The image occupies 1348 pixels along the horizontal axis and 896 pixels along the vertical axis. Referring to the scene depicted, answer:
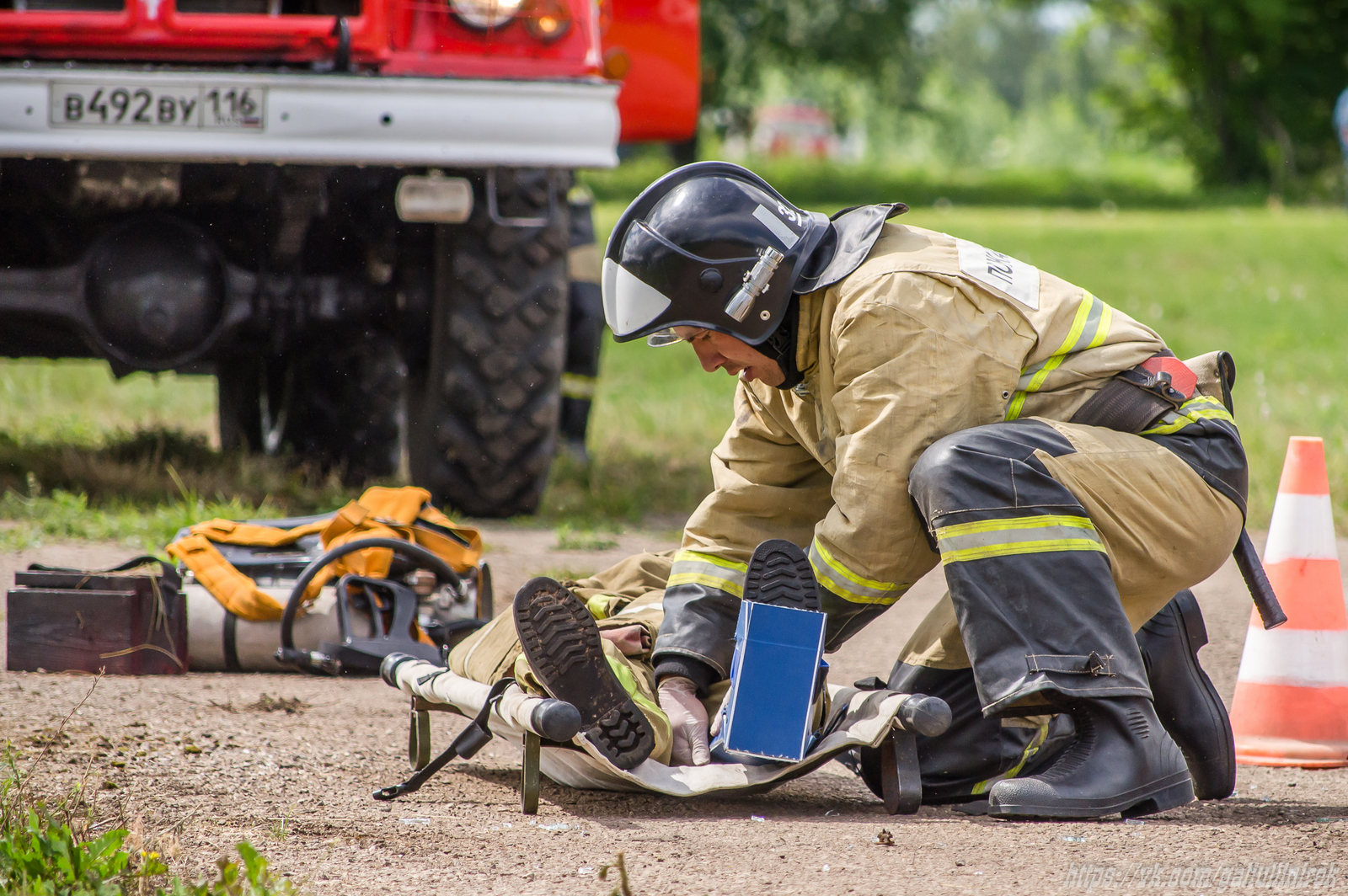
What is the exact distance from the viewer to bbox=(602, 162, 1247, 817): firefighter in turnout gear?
2770 millimetres

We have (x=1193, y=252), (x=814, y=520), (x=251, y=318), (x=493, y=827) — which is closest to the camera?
(x=493, y=827)

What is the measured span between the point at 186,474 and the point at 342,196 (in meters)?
1.54

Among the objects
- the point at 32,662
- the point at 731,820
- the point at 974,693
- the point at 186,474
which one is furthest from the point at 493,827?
the point at 186,474

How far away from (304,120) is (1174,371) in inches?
102

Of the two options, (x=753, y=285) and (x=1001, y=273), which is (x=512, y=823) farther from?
(x=1001, y=273)

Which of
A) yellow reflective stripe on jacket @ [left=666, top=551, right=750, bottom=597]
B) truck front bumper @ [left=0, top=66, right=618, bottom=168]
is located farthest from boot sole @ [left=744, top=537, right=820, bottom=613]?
truck front bumper @ [left=0, top=66, right=618, bottom=168]

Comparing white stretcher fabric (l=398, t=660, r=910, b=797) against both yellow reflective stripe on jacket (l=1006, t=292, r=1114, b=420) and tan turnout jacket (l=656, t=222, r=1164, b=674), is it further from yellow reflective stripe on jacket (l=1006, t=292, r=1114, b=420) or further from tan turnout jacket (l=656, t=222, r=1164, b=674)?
yellow reflective stripe on jacket (l=1006, t=292, r=1114, b=420)

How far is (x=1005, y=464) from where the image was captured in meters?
2.77

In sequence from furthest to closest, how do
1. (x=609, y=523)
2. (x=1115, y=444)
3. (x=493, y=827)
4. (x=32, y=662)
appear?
(x=609, y=523), (x=32, y=662), (x=1115, y=444), (x=493, y=827)

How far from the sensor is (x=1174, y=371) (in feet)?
9.91

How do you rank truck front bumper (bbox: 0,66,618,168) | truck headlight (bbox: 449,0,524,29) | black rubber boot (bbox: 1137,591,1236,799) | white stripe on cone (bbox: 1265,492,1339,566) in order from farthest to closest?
truck headlight (bbox: 449,0,524,29)
truck front bumper (bbox: 0,66,618,168)
white stripe on cone (bbox: 1265,492,1339,566)
black rubber boot (bbox: 1137,591,1236,799)

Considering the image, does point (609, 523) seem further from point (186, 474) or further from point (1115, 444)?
point (1115, 444)

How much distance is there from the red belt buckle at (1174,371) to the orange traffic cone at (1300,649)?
0.73 m

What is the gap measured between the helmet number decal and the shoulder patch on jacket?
306 millimetres
